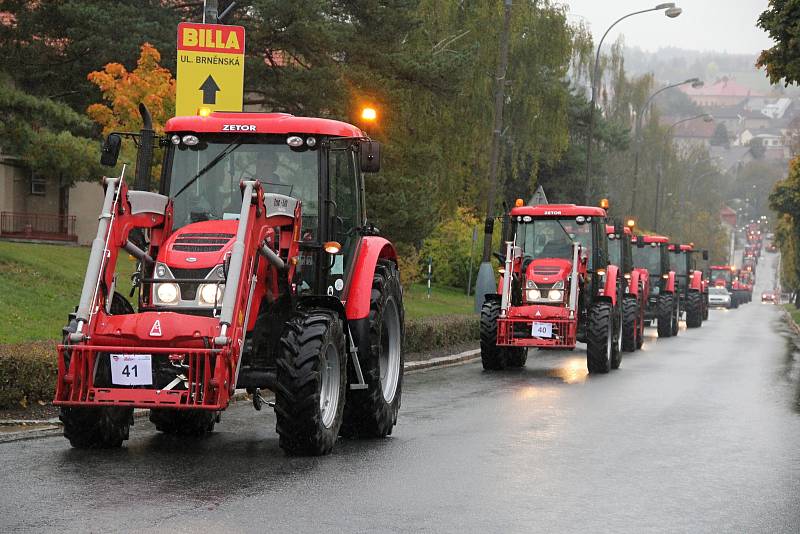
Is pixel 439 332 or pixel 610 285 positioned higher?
pixel 610 285

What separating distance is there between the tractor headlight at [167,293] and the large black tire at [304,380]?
930mm

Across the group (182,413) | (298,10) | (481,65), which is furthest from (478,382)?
(481,65)

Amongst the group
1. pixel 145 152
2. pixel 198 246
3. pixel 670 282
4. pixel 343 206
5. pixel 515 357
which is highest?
pixel 145 152

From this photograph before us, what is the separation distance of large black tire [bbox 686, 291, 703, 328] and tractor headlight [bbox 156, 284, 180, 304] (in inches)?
1510

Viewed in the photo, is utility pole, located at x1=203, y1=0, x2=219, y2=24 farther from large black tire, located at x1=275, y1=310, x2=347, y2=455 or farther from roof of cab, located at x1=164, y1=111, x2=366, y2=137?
large black tire, located at x1=275, y1=310, x2=347, y2=455

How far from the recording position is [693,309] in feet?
155

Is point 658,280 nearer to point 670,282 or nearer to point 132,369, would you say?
point 670,282

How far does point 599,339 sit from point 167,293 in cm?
1288

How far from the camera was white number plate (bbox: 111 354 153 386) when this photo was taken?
1012cm

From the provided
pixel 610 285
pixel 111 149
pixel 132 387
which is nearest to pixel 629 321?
pixel 610 285

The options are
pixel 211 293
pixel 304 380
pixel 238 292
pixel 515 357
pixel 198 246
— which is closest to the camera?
pixel 238 292

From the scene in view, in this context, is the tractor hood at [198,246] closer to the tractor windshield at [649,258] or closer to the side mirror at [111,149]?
the side mirror at [111,149]

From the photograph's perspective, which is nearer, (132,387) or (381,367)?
(132,387)

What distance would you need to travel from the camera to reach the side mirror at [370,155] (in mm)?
12086
